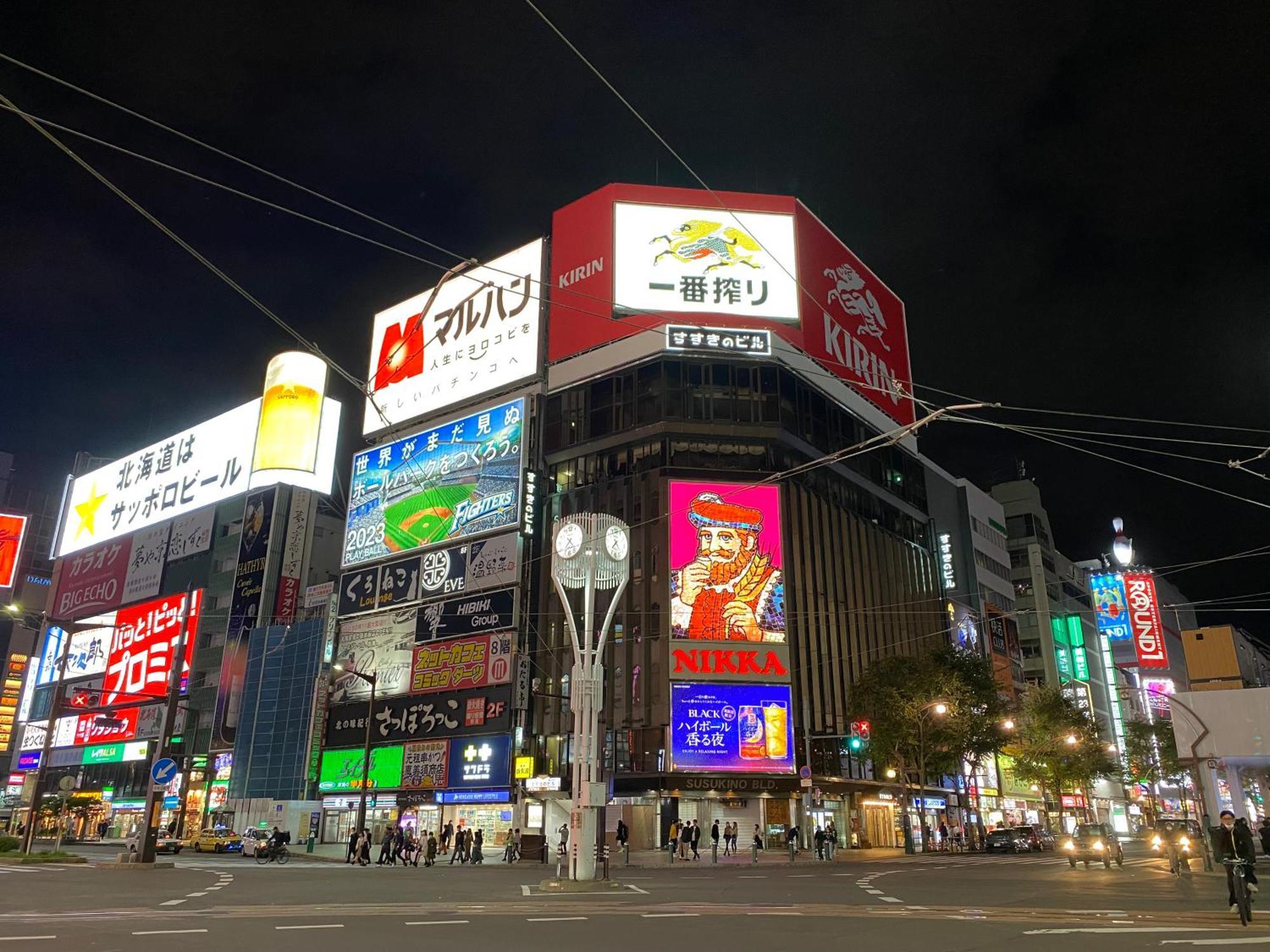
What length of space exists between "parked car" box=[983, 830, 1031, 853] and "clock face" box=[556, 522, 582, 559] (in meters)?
35.6

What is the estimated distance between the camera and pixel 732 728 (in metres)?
47.2

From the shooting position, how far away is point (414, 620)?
2254 inches

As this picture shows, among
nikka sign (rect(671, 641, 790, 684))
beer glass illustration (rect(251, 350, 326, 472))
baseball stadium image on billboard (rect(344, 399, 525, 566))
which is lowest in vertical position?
nikka sign (rect(671, 641, 790, 684))

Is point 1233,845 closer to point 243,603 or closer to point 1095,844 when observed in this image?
point 1095,844

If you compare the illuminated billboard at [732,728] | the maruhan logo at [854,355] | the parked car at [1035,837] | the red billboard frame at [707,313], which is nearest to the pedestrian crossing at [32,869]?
the illuminated billboard at [732,728]

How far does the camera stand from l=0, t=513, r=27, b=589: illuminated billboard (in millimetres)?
37531

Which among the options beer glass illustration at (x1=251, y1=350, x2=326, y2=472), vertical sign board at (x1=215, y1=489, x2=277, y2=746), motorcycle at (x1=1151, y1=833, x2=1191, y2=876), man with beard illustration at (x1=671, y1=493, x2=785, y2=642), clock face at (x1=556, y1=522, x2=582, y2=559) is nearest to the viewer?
clock face at (x1=556, y1=522, x2=582, y2=559)

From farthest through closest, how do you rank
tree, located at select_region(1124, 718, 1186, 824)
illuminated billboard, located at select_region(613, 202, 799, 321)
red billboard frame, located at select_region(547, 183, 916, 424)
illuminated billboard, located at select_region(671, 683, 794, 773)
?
tree, located at select_region(1124, 718, 1186, 824), red billboard frame, located at select_region(547, 183, 916, 424), illuminated billboard, located at select_region(613, 202, 799, 321), illuminated billboard, located at select_region(671, 683, 794, 773)

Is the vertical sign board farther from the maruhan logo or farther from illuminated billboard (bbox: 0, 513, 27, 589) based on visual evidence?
the maruhan logo

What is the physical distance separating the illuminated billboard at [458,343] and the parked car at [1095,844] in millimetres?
37928

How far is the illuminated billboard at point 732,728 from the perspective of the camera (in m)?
46.4

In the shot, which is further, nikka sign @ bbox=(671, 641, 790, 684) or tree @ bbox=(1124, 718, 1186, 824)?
tree @ bbox=(1124, 718, 1186, 824)

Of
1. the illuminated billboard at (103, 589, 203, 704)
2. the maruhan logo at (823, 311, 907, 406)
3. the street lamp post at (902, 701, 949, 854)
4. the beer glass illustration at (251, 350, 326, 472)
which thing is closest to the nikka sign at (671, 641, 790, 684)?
the street lamp post at (902, 701, 949, 854)

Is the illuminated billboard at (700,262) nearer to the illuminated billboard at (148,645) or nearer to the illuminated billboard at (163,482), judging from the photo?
the illuminated billboard at (163,482)
